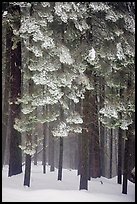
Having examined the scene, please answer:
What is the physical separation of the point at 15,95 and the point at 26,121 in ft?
7.58

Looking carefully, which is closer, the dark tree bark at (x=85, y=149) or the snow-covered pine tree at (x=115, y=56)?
the dark tree bark at (x=85, y=149)

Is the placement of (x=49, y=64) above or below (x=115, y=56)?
below

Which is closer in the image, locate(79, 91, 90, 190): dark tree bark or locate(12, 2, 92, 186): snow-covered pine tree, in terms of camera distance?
locate(12, 2, 92, 186): snow-covered pine tree

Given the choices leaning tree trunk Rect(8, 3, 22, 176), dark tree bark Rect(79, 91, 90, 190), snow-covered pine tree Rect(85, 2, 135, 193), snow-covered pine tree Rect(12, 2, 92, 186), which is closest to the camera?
snow-covered pine tree Rect(12, 2, 92, 186)

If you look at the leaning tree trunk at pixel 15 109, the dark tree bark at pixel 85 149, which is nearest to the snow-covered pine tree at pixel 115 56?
the dark tree bark at pixel 85 149

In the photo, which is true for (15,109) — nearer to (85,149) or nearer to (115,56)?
(85,149)

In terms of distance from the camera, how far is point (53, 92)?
13422 millimetres

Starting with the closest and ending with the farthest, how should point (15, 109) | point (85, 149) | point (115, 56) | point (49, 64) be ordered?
point (49, 64) < point (85, 149) < point (115, 56) < point (15, 109)

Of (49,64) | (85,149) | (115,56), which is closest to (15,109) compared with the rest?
(49,64)

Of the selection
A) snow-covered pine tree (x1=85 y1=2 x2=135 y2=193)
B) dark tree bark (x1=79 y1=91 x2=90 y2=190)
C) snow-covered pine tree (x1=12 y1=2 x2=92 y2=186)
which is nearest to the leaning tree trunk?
snow-covered pine tree (x1=12 y1=2 x2=92 y2=186)

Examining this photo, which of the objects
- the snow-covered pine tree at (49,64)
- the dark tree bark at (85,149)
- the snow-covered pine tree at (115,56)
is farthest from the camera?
the snow-covered pine tree at (115,56)

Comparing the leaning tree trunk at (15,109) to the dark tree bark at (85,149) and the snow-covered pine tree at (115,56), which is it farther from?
the snow-covered pine tree at (115,56)

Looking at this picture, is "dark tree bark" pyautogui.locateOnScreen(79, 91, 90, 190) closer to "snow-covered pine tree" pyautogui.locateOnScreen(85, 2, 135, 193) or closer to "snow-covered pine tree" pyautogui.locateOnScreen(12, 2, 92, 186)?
"snow-covered pine tree" pyautogui.locateOnScreen(12, 2, 92, 186)

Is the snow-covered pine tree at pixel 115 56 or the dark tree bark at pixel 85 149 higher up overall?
the snow-covered pine tree at pixel 115 56
